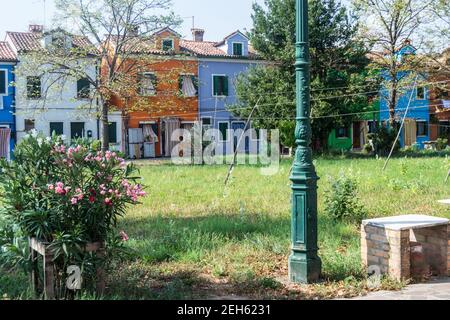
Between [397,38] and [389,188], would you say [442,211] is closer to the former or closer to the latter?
[389,188]

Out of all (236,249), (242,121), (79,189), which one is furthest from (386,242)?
(242,121)

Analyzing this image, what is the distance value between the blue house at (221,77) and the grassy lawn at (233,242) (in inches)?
895

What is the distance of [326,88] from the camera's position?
102 feet

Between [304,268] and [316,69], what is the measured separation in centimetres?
2688

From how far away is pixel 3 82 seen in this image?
104 feet

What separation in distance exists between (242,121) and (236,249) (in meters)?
30.6

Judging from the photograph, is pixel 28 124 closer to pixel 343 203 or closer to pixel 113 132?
pixel 113 132

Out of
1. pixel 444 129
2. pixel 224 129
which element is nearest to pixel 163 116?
pixel 224 129

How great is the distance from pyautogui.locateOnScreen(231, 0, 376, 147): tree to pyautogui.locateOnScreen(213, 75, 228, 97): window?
5.90 m

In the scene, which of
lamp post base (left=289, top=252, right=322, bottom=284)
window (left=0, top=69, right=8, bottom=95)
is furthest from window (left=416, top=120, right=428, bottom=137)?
lamp post base (left=289, top=252, right=322, bottom=284)

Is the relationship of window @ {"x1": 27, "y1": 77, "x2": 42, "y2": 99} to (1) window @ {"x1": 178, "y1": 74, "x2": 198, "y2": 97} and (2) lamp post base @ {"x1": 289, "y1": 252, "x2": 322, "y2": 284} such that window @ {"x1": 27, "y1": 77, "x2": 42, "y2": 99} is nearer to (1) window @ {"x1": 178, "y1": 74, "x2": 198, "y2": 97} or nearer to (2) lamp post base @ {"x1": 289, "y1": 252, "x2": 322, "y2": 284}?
(1) window @ {"x1": 178, "y1": 74, "x2": 198, "y2": 97}

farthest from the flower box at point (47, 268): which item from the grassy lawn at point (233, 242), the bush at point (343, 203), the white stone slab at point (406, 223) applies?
the bush at point (343, 203)

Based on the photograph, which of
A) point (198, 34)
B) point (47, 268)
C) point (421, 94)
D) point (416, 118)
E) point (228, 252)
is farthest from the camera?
point (416, 118)

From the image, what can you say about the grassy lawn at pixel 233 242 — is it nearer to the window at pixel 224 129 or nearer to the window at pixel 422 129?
the window at pixel 224 129
